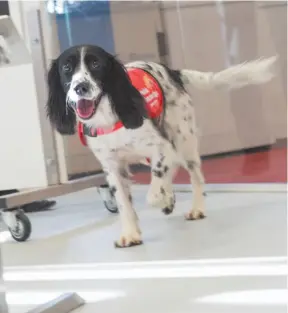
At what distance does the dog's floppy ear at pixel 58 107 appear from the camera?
1733 millimetres

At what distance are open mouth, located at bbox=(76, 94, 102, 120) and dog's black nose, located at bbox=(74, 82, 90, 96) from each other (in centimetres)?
3

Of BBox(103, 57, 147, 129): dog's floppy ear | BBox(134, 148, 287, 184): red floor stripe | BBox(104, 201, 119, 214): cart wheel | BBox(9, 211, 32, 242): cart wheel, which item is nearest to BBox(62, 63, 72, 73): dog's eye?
BBox(103, 57, 147, 129): dog's floppy ear

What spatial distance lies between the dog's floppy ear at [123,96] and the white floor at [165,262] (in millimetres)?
379

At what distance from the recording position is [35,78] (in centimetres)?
226

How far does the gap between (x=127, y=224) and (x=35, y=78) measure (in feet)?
2.31

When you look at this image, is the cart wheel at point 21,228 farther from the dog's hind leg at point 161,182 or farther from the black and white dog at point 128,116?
the dog's hind leg at point 161,182

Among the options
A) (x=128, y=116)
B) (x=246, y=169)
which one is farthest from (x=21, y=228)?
(x=246, y=169)

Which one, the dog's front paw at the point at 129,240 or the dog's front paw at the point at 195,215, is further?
the dog's front paw at the point at 195,215

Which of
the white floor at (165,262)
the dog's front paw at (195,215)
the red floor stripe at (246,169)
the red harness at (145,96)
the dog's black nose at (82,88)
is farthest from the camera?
the red floor stripe at (246,169)

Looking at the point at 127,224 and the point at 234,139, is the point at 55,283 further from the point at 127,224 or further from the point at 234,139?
the point at 234,139

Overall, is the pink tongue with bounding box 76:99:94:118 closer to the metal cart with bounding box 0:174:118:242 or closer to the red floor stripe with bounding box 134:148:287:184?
the metal cart with bounding box 0:174:118:242

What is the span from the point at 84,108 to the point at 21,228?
2.19ft

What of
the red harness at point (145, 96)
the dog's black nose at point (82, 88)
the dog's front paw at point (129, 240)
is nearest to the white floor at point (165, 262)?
the dog's front paw at point (129, 240)

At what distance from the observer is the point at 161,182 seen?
6.10 ft
